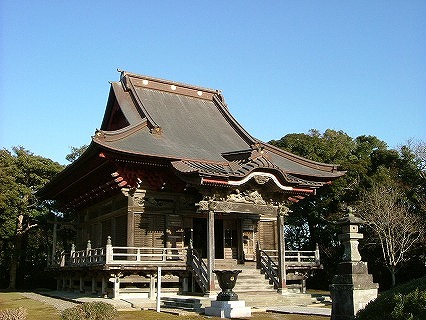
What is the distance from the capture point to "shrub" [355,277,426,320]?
705cm

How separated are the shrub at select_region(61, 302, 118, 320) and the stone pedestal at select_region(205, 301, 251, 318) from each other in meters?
5.32

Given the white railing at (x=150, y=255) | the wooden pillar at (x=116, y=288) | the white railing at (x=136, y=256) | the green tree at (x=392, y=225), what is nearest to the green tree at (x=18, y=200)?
the white railing at (x=136, y=256)

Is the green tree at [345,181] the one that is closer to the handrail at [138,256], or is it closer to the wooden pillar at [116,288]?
the handrail at [138,256]

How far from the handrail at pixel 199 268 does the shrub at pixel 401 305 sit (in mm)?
12582

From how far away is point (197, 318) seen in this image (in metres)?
14.9

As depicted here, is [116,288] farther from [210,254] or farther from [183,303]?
[210,254]

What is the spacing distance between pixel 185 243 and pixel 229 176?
493cm

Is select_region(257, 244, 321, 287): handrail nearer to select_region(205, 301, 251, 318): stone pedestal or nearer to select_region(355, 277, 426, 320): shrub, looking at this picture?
select_region(205, 301, 251, 318): stone pedestal

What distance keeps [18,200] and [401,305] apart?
32530mm

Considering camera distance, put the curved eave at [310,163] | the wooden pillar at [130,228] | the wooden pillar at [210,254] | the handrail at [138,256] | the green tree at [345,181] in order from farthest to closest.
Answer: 1. the green tree at [345,181]
2. the curved eave at [310,163]
3. the wooden pillar at [130,228]
4. the handrail at [138,256]
5. the wooden pillar at [210,254]

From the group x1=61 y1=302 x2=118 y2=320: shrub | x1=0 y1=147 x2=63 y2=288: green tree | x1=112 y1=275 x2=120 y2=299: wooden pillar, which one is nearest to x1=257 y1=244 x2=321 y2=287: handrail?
x1=112 y1=275 x2=120 y2=299: wooden pillar

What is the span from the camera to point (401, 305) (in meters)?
7.20

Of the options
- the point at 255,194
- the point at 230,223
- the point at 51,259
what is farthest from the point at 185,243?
the point at 51,259

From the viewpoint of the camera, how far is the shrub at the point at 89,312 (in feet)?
33.1
